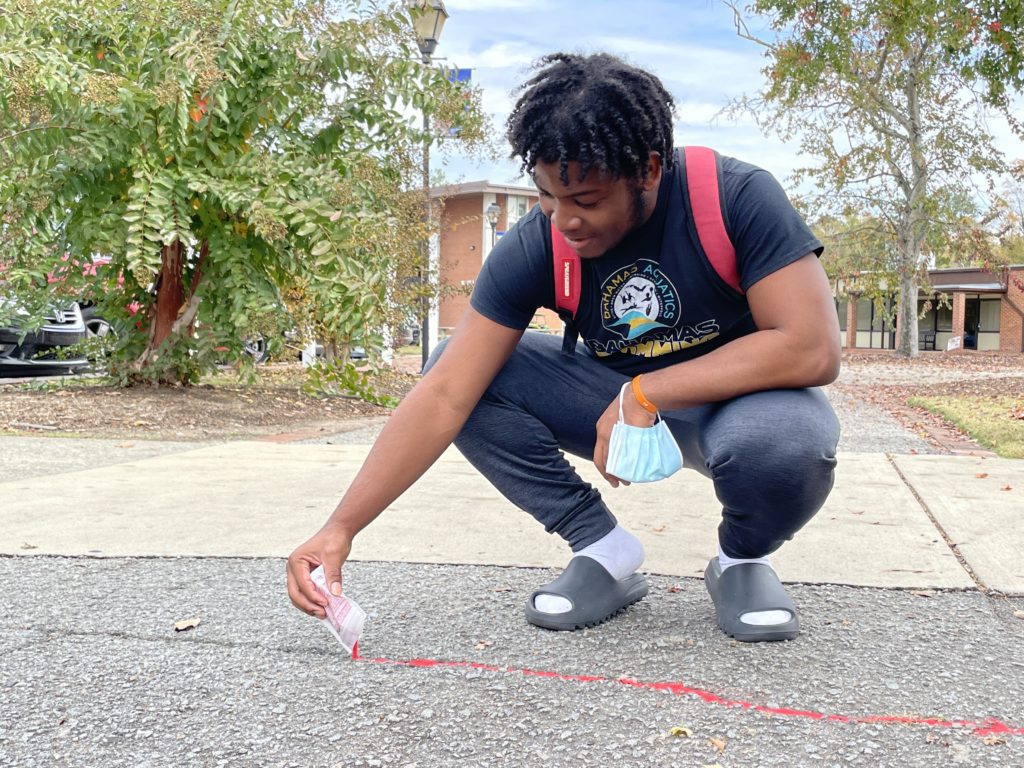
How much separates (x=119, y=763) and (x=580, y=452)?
132cm

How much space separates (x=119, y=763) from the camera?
1593mm

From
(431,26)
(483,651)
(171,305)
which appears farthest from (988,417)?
(483,651)

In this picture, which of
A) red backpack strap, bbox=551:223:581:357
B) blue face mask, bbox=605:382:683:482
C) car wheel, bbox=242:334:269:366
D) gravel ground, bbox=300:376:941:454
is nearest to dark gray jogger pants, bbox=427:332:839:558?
blue face mask, bbox=605:382:683:482

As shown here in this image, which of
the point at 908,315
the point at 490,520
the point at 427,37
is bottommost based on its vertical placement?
the point at 490,520

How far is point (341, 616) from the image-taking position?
76.0 inches

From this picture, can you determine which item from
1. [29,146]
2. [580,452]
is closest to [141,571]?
[580,452]

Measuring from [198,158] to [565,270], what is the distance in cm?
495

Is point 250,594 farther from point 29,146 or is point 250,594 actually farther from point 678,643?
point 29,146

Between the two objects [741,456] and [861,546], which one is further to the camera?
[861,546]

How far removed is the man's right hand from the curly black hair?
0.83 meters

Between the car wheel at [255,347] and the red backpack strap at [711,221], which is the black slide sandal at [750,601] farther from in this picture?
the car wheel at [255,347]

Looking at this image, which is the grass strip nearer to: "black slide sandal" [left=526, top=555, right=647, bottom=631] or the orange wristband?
"black slide sandal" [left=526, top=555, right=647, bottom=631]

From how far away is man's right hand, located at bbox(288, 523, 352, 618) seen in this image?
1.89m

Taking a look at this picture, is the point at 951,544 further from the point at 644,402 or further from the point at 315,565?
the point at 315,565
